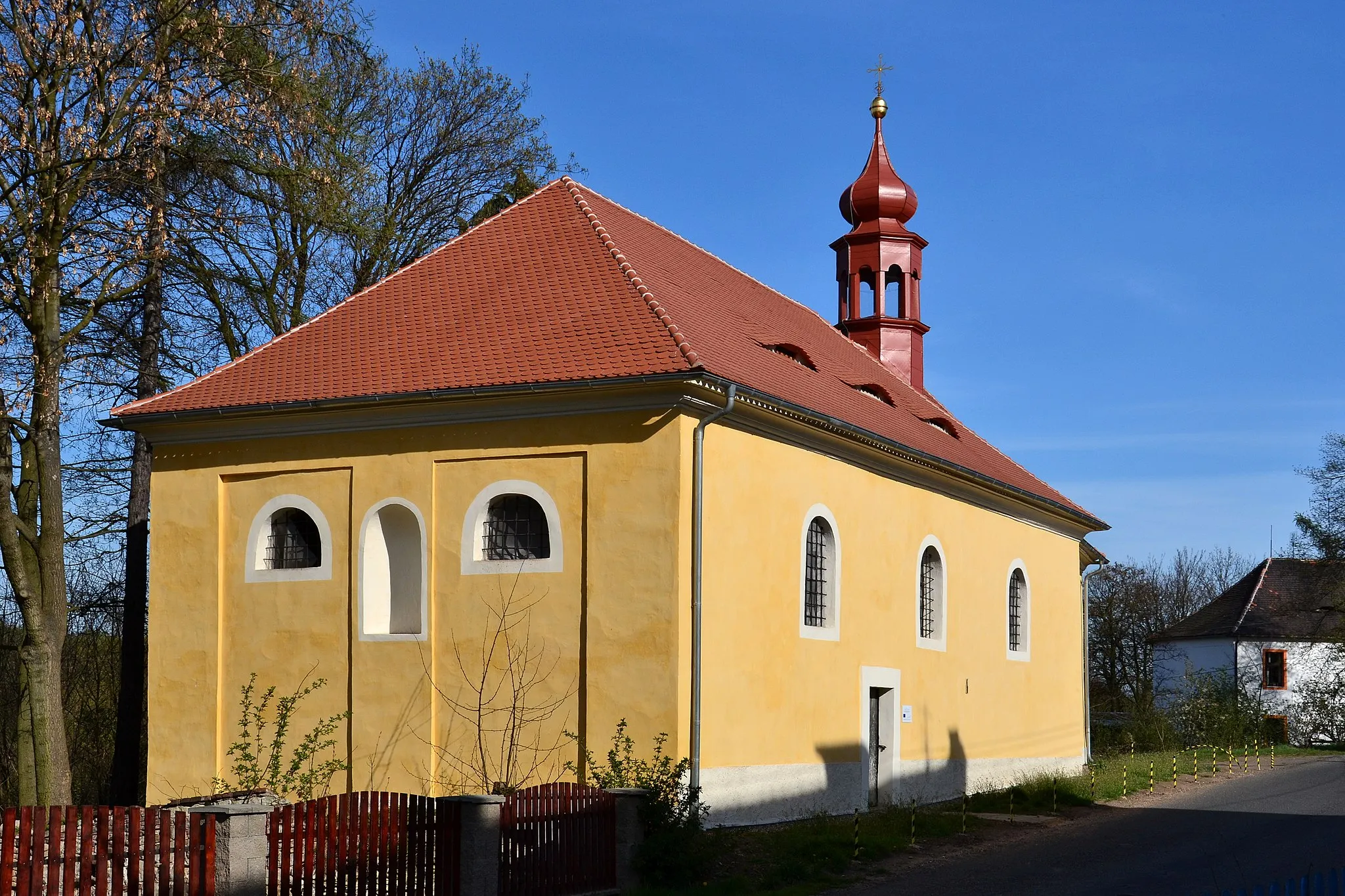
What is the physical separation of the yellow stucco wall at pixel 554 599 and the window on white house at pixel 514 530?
12.0 inches

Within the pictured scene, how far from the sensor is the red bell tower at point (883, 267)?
28.2 m

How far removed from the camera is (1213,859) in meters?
15.1

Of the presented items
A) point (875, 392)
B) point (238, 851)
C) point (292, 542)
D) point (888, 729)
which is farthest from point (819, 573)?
point (238, 851)

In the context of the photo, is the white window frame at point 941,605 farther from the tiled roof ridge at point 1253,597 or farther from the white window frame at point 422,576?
the tiled roof ridge at point 1253,597

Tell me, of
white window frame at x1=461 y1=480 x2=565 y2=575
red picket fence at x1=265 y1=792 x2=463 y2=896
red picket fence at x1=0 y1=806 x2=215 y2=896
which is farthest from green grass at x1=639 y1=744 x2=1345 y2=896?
red picket fence at x1=0 y1=806 x2=215 y2=896

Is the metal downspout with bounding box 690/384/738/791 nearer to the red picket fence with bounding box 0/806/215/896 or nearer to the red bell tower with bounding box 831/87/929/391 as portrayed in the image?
the red picket fence with bounding box 0/806/215/896

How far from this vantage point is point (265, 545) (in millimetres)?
17328

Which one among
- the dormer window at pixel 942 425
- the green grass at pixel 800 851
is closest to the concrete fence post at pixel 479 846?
the green grass at pixel 800 851

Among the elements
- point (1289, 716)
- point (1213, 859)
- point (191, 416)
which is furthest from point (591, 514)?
point (1289, 716)

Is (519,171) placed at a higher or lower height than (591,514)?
higher

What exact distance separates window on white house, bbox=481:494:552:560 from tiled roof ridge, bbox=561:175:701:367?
240 cm

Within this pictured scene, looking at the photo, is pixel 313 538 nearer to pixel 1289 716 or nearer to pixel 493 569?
pixel 493 569

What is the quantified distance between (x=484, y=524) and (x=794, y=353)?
5.81 meters

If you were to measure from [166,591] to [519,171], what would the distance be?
12388mm
